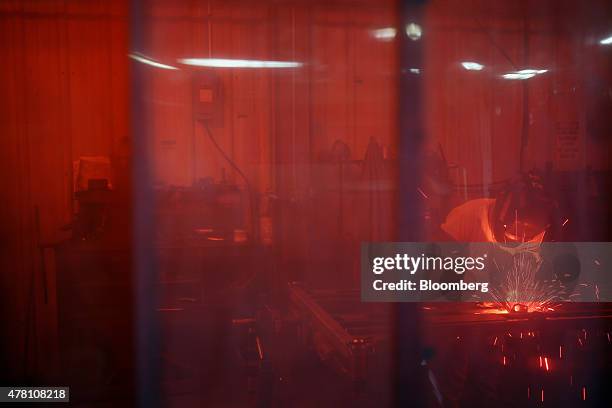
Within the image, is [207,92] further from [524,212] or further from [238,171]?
[524,212]

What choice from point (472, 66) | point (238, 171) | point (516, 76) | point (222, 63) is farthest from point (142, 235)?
point (516, 76)

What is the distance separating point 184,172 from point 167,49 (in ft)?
1.38

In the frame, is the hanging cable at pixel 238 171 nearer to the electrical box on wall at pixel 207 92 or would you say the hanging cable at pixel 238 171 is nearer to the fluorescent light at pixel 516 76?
the electrical box on wall at pixel 207 92

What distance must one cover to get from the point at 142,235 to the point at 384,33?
1.09 metres

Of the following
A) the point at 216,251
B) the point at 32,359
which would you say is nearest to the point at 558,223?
the point at 216,251

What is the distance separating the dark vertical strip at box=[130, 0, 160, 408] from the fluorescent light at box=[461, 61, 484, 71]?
3.67ft

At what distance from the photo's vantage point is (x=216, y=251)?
65.2 inches

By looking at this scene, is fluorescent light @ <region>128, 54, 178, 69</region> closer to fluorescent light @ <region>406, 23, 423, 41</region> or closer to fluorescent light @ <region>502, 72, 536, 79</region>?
fluorescent light @ <region>406, 23, 423, 41</region>

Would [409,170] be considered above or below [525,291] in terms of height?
above

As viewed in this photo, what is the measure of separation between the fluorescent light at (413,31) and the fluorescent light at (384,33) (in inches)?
2.0

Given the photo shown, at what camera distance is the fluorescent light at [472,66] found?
172cm

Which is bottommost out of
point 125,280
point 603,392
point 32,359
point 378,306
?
point 603,392

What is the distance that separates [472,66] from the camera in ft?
5.67

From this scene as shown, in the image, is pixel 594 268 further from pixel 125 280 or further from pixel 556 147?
pixel 125 280
